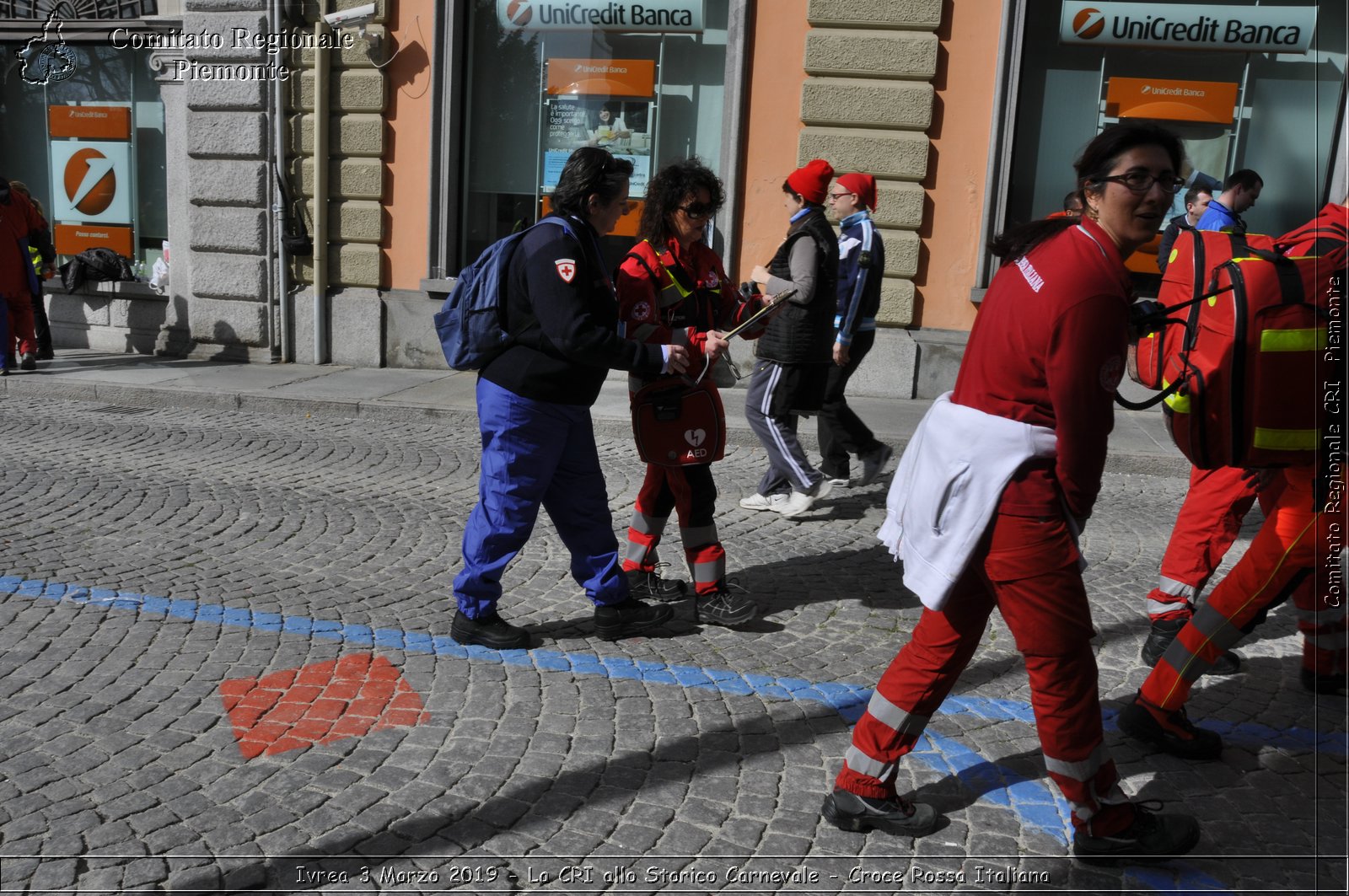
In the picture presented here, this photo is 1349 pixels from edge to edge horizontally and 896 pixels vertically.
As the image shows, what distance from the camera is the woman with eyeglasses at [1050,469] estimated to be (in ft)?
Result: 8.95

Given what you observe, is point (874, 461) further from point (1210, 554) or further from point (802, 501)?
point (1210, 554)

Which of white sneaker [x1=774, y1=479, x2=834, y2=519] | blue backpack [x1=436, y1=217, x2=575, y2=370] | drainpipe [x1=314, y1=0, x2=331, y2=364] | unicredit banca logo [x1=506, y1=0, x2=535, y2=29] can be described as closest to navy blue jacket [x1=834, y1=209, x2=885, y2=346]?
white sneaker [x1=774, y1=479, x2=834, y2=519]

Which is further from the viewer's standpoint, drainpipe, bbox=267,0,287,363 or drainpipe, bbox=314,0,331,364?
drainpipe, bbox=267,0,287,363

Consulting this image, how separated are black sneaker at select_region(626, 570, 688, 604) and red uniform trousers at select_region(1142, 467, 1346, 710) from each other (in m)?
2.04

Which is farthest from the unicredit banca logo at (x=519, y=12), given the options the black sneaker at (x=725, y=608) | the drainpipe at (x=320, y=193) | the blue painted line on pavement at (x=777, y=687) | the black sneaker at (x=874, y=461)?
the black sneaker at (x=725, y=608)

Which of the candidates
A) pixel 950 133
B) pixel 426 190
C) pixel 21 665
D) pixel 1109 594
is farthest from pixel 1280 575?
pixel 426 190

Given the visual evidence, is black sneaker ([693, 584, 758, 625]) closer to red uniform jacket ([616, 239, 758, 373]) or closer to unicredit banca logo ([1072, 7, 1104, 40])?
red uniform jacket ([616, 239, 758, 373])

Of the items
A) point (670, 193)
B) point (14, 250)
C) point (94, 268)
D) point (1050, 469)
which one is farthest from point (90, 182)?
point (1050, 469)

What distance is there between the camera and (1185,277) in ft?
11.5

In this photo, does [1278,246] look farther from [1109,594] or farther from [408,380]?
[408,380]

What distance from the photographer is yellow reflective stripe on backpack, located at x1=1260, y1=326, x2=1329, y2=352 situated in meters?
3.28

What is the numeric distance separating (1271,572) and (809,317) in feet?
10.5

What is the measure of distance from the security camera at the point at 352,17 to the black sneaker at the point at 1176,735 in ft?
33.3

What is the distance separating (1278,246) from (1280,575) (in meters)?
1.03
